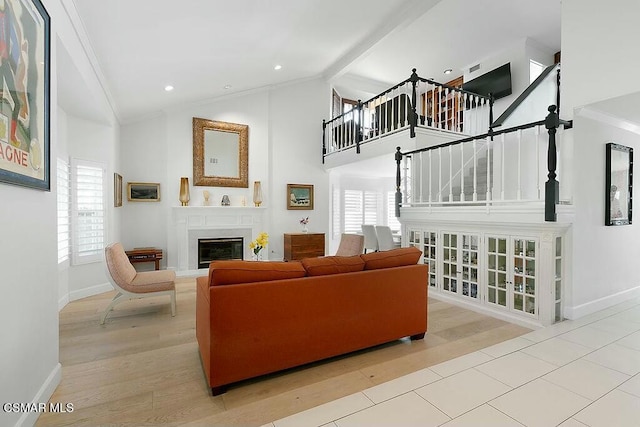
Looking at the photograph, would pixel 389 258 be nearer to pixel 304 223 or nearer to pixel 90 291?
pixel 90 291

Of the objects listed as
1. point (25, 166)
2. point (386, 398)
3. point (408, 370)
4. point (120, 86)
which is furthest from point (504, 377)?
point (120, 86)

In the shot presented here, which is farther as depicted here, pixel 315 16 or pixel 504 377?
pixel 315 16

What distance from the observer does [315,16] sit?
4.82m

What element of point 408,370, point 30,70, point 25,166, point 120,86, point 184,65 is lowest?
point 408,370

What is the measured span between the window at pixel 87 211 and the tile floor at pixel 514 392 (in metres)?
4.34

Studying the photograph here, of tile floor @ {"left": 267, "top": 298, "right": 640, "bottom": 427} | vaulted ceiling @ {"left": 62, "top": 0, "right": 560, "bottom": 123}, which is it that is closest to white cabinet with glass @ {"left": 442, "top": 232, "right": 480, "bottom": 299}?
tile floor @ {"left": 267, "top": 298, "right": 640, "bottom": 427}

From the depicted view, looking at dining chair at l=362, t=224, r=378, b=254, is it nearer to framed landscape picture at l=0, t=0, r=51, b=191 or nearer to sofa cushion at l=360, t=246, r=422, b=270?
sofa cushion at l=360, t=246, r=422, b=270

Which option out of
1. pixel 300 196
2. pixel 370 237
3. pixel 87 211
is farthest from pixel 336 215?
pixel 87 211

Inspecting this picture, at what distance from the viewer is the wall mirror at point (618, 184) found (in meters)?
3.88

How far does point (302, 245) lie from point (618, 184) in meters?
5.44

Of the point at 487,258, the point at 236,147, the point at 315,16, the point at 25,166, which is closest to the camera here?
the point at 25,166

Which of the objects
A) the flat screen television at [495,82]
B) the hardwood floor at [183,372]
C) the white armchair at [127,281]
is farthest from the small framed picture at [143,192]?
the flat screen television at [495,82]

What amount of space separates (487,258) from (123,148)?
257 inches

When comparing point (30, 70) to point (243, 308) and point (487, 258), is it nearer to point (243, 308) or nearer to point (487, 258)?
point (243, 308)
